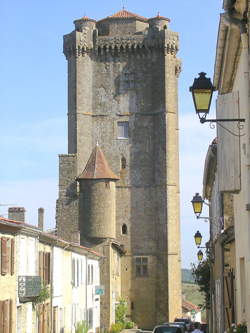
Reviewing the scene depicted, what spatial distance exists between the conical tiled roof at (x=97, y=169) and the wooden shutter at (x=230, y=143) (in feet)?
152

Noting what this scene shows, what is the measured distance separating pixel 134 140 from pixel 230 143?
52.2 meters

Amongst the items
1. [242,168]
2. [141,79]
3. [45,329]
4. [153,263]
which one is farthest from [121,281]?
[242,168]

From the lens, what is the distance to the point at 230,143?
40.8 ft

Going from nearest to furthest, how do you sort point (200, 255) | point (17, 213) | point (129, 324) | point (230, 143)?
point (230, 143)
point (200, 255)
point (17, 213)
point (129, 324)

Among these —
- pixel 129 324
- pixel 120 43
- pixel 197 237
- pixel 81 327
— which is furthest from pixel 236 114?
pixel 120 43

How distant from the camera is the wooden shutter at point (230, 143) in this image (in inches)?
481

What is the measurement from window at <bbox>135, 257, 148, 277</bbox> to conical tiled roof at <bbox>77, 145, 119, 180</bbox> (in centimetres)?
743

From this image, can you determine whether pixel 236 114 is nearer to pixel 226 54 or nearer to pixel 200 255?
pixel 226 54

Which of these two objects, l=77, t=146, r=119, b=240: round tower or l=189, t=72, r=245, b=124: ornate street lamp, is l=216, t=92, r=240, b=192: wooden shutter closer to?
l=189, t=72, r=245, b=124: ornate street lamp

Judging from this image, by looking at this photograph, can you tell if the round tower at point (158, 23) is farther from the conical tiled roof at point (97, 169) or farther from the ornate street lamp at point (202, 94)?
the ornate street lamp at point (202, 94)

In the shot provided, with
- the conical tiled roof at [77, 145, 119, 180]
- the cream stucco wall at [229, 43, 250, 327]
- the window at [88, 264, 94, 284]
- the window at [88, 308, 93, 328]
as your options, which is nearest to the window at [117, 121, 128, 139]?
the conical tiled roof at [77, 145, 119, 180]

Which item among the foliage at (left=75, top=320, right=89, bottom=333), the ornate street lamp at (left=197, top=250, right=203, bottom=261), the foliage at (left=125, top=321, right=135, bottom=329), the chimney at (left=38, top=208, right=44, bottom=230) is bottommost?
the foliage at (left=125, top=321, right=135, bottom=329)

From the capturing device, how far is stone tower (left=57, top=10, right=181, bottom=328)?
61.8m

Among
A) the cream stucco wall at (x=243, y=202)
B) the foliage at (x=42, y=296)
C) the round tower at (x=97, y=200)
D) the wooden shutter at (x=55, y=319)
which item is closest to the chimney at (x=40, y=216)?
the round tower at (x=97, y=200)
